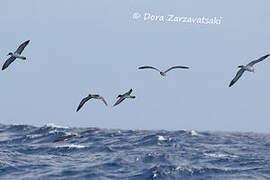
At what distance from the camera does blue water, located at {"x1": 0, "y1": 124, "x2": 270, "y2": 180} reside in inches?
1011

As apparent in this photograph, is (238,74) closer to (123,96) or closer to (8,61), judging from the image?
(123,96)

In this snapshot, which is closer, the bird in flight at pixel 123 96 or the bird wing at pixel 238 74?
the bird wing at pixel 238 74

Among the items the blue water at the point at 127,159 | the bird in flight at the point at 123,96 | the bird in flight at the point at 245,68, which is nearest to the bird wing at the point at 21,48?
the blue water at the point at 127,159

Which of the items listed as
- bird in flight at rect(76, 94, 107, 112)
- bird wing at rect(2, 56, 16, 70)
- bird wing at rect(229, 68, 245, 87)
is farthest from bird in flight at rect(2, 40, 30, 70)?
bird wing at rect(229, 68, 245, 87)


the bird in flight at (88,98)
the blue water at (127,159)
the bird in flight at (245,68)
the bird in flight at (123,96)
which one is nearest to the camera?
the bird in flight at (88,98)

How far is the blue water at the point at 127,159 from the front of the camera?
25.7 meters

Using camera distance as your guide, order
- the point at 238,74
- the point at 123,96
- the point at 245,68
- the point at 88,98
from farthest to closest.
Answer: the point at 123,96 < the point at 238,74 < the point at 88,98 < the point at 245,68

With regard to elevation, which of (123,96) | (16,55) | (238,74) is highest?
(16,55)

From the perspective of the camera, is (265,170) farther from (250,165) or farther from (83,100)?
(83,100)

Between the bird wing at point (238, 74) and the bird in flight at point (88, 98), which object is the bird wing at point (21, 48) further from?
the bird wing at point (238, 74)

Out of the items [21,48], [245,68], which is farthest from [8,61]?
[245,68]

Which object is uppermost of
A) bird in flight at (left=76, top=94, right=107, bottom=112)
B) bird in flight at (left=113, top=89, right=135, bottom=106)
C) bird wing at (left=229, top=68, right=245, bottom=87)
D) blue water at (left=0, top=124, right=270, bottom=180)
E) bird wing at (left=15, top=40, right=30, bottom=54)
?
bird wing at (left=15, top=40, right=30, bottom=54)

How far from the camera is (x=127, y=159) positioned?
29297 millimetres

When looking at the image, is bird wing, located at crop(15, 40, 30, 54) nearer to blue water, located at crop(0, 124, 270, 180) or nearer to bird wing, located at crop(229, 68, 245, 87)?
blue water, located at crop(0, 124, 270, 180)
